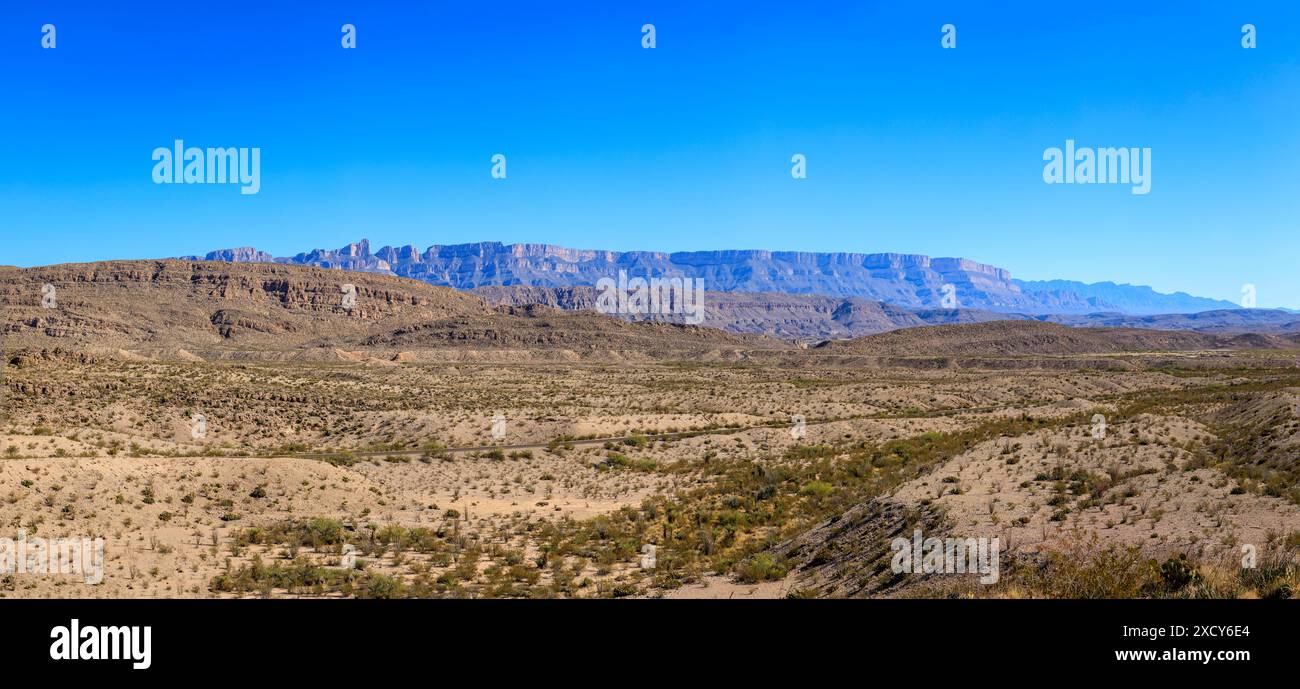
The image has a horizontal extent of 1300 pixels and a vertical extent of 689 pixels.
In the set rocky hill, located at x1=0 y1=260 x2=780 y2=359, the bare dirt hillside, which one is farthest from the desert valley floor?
rocky hill, located at x1=0 y1=260 x2=780 y2=359

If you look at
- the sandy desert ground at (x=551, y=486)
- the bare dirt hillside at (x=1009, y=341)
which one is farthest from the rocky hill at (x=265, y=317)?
the sandy desert ground at (x=551, y=486)

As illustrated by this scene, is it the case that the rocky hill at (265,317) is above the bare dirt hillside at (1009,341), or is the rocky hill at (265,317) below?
above

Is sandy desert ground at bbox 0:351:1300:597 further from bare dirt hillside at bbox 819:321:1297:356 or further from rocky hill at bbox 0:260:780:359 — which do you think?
bare dirt hillside at bbox 819:321:1297:356

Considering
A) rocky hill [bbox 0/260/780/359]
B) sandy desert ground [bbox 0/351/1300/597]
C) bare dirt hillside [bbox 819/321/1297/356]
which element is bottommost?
sandy desert ground [bbox 0/351/1300/597]

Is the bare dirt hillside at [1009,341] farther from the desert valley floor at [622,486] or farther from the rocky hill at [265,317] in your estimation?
the desert valley floor at [622,486]

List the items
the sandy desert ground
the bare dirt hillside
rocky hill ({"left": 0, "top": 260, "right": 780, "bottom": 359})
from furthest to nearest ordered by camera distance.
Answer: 1. the bare dirt hillside
2. rocky hill ({"left": 0, "top": 260, "right": 780, "bottom": 359})
3. the sandy desert ground

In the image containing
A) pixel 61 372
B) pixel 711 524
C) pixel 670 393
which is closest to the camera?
pixel 711 524

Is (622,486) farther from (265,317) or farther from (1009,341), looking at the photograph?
(265,317)

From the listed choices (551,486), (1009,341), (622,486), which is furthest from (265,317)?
(622,486)
